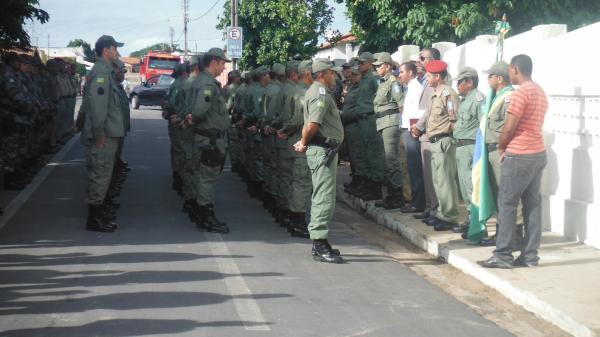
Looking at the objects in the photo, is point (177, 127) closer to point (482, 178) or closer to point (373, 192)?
point (373, 192)

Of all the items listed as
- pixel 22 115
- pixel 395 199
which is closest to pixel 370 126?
pixel 395 199

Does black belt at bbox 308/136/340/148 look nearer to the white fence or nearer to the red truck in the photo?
the white fence

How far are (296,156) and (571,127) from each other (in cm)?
314

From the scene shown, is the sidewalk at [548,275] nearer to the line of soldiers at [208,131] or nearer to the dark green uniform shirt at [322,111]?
the dark green uniform shirt at [322,111]

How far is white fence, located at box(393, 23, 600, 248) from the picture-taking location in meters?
9.45

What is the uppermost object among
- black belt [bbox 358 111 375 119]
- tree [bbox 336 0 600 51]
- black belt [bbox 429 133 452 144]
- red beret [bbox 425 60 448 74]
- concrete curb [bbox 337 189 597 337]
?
tree [bbox 336 0 600 51]

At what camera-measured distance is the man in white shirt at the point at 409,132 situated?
11102 mm

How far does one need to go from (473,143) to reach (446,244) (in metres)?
1.16

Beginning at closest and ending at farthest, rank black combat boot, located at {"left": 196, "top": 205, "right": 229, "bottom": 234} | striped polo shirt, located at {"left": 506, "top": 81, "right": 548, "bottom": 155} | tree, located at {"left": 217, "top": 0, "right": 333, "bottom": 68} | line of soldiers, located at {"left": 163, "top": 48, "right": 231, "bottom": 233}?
striped polo shirt, located at {"left": 506, "top": 81, "right": 548, "bottom": 155} < line of soldiers, located at {"left": 163, "top": 48, "right": 231, "bottom": 233} < black combat boot, located at {"left": 196, "top": 205, "right": 229, "bottom": 234} < tree, located at {"left": 217, "top": 0, "right": 333, "bottom": 68}

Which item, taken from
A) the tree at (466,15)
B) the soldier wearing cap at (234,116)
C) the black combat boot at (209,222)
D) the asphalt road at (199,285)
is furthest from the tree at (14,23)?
the tree at (466,15)

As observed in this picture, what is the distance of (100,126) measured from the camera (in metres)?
10.1

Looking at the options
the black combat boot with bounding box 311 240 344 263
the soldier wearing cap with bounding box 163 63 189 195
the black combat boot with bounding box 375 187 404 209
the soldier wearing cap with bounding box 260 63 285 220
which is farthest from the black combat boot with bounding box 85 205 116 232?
the black combat boot with bounding box 375 187 404 209

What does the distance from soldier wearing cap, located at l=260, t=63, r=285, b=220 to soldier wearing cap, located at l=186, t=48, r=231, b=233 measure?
997 mm

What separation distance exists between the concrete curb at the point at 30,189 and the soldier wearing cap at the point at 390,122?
16.2 feet
